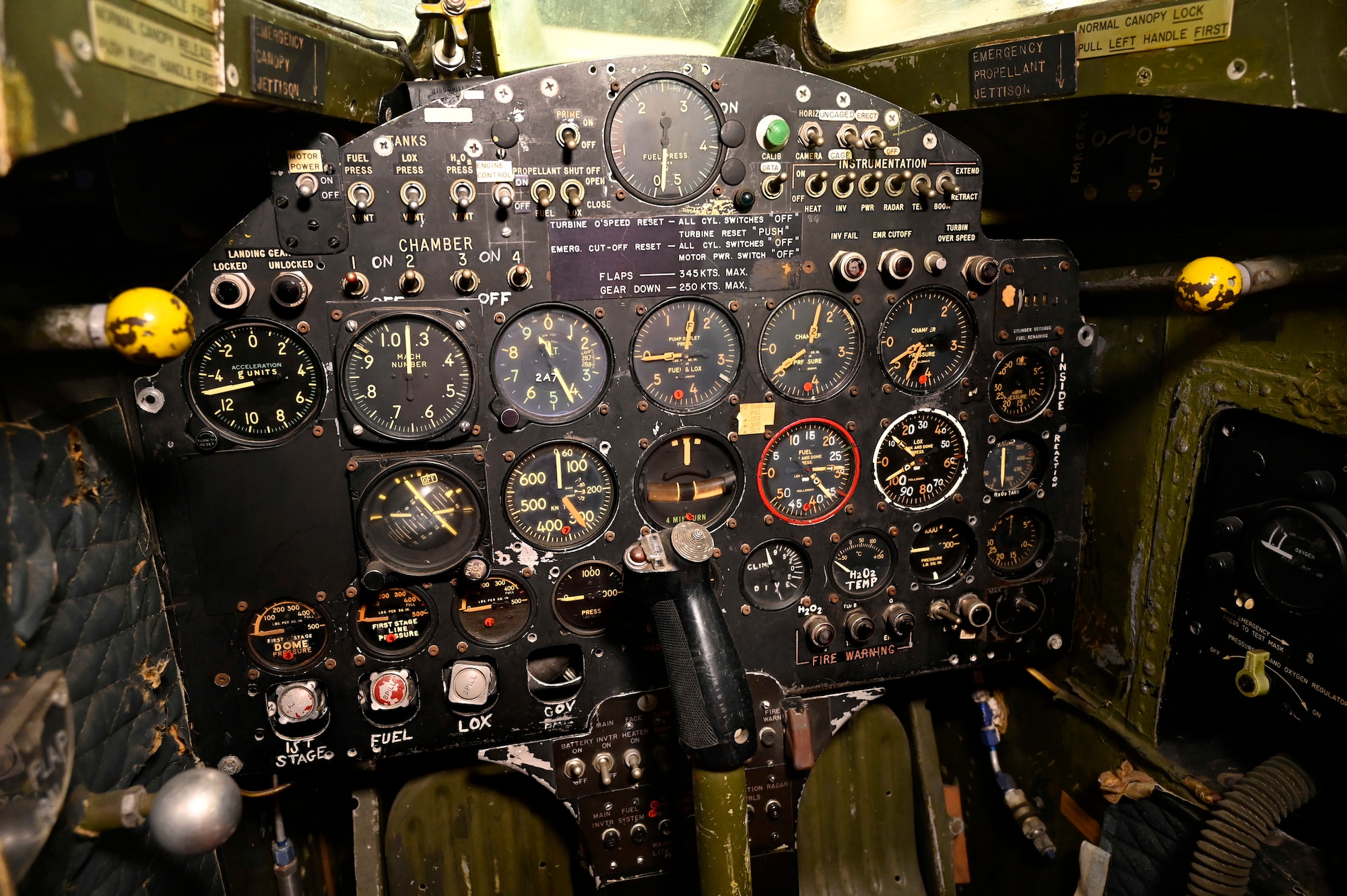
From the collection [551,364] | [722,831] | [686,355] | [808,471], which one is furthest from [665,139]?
[722,831]

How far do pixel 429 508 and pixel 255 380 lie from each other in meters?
0.59

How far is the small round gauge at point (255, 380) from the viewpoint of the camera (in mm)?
2207

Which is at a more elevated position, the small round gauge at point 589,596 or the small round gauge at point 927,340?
the small round gauge at point 927,340

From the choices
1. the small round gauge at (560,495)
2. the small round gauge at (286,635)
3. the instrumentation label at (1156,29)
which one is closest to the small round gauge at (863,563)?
the small round gauge at (560,495)

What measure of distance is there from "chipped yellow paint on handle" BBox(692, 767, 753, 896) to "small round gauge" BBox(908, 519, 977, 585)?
104 cm

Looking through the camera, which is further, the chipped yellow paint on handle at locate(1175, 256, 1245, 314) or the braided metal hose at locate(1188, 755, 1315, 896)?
the braided metal hose at locate(1188, 755, 1315, 896)

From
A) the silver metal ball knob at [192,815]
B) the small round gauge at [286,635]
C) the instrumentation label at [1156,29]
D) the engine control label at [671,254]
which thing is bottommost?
the silver metal ball knob at [192,815]

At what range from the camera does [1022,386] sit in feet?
9.11

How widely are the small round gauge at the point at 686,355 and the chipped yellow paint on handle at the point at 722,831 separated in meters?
1.09

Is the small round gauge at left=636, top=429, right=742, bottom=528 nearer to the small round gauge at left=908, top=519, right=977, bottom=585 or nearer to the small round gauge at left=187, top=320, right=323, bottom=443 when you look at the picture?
the small round gauge at left=908, top=519, right=977, bottom=585

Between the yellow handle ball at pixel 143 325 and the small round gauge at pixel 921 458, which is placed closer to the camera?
the yellow handle ball at pixel 143 325

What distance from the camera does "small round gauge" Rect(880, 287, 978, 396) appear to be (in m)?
2.62

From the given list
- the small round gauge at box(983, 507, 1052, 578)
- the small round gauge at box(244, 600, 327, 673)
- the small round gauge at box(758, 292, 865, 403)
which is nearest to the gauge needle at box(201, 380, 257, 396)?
the small round gauge at box(244, 600, 327, 673)

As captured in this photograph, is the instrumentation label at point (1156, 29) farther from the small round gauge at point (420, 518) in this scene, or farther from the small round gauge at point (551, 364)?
the small round gauge at point (420, 518)
